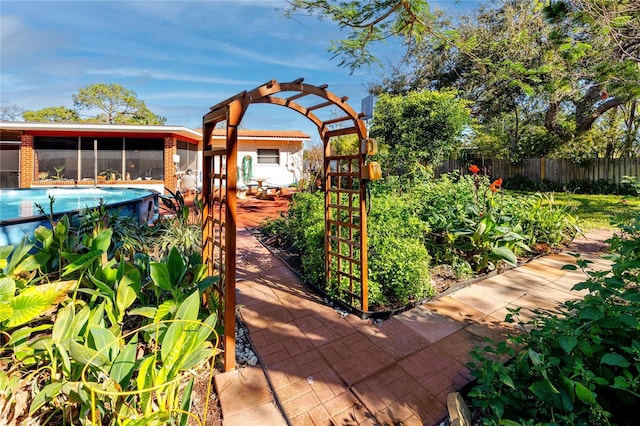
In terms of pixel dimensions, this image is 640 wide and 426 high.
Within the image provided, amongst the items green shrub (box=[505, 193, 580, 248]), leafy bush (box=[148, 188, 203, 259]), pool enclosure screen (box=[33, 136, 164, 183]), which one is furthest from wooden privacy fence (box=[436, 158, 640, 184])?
pool enclosure screen (box=[33, 136, 164, 183])

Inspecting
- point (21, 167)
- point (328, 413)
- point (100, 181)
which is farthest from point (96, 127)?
point (328, 413)

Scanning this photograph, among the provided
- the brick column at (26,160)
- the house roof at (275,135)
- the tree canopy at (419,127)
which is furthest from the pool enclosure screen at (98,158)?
the tree canopy at (419,127)

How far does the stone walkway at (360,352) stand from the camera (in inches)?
74.5

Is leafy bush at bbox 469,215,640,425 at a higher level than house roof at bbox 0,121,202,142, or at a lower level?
lower

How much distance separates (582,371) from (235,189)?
2.18m

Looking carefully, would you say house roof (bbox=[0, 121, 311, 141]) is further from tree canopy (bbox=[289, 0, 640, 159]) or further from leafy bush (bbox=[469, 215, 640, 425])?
leafy bush (bbox=[469, 215, 640, 425])

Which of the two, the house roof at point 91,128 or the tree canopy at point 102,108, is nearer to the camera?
the house roof at point 91,128

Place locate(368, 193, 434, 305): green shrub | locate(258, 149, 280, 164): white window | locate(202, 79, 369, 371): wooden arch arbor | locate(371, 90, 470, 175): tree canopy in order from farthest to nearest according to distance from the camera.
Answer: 1. locate(258, 149, 280, 164): white window
2. locate(371, 90, 470, 175): tree canopy
3. locate(368, 193, 434, 305): green shrub
4. locate(202, 79, 369, 371): wooden arch arbor

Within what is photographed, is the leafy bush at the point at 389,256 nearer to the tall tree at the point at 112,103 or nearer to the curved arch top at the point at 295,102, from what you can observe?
the curved arch top at the point at 295,102

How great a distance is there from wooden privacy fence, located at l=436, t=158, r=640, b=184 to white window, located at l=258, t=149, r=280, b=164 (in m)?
7.81

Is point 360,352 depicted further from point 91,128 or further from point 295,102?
point 91,128

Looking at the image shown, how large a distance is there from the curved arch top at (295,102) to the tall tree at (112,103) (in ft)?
86.7

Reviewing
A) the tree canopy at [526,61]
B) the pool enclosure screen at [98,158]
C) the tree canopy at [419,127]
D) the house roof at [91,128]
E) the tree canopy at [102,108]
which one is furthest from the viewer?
the tree canopy at [102,108]

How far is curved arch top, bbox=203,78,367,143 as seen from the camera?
2.35m
